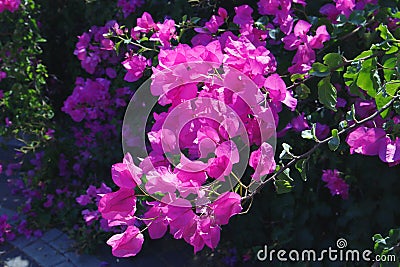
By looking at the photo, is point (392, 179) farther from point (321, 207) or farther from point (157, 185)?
point (157, 185)

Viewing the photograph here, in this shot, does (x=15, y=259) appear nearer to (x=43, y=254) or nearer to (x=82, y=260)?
(x=43, y=254)

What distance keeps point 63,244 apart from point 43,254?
12 centimetres

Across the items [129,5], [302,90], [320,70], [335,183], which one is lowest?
[335,183]

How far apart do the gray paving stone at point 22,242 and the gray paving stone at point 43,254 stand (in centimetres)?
3

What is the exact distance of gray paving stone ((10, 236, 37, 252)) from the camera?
329 centimetres

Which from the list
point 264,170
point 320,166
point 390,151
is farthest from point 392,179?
point 264,170

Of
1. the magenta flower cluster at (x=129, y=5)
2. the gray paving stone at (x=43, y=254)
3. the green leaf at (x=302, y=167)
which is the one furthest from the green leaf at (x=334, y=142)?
the gray paving stone at (x=43, y=254)

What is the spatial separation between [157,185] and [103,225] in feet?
5.58

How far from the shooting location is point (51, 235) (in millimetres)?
3330

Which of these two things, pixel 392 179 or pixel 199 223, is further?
pixel 392 179

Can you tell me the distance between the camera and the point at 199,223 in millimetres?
1105

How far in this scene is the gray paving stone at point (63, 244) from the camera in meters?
3.15

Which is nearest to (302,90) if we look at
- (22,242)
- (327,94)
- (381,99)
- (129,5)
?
(327,94)

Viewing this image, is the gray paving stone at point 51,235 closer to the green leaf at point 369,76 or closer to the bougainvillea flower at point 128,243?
the bougainvillea flower at point 128,243
